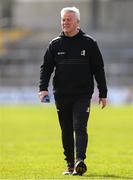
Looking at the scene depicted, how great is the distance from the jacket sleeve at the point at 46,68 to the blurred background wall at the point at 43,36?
37772 mm

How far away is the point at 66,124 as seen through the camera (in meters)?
11.2

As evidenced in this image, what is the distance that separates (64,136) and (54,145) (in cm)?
628

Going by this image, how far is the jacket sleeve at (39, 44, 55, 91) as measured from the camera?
437 inches

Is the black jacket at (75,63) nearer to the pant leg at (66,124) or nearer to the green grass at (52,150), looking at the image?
the pant leg at (66,124)

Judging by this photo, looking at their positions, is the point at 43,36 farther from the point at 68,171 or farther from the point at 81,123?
the point at 81,123

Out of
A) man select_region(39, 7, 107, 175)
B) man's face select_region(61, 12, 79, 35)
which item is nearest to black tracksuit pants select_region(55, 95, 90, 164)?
man select_region(39, 7, 107, 175)

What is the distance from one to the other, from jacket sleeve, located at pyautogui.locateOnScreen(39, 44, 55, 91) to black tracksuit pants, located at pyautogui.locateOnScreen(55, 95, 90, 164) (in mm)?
251

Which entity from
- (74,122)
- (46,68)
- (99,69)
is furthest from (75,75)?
(74,122)

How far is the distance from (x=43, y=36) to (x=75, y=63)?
5005cm

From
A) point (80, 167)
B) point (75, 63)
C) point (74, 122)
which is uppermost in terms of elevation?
point (75, 63)

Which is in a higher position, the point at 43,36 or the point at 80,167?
the point at 80,167

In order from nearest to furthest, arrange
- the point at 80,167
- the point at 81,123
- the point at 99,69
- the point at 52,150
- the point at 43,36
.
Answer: the point at 80,167, the point at 81,123, the point at 99,69, the point at 52,150, the point at 43,36

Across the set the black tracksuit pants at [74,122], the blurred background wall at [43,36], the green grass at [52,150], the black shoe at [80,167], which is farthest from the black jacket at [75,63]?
the blurred background wall at [43,36]

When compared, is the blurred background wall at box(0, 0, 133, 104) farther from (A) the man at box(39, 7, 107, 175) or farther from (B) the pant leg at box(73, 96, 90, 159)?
(B) the pant leg at box(73, 96, 90, 159)
